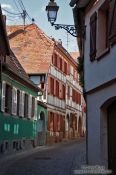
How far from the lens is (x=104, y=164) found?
12203 mm

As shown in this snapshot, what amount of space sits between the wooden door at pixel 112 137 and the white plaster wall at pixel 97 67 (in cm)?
79

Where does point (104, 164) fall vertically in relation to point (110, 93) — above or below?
below

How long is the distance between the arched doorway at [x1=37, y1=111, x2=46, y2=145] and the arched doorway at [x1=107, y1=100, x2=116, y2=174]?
879 inches

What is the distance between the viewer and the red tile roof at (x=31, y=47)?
38781 millimetres

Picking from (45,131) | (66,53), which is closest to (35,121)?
(45,131)

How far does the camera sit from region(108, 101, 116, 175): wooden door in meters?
11.7

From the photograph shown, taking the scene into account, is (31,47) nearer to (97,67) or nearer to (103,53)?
(97,67)

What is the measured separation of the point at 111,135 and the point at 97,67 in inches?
77.3

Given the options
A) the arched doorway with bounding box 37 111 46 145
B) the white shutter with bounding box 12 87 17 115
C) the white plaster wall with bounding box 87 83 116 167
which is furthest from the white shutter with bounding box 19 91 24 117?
the white plaster wall with bounding box 87 83 116 167

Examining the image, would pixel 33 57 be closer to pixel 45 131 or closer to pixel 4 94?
Result: pixel 45 131

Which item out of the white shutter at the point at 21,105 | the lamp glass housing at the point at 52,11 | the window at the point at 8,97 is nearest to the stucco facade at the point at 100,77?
the lamp glass housing at the point at 52,11

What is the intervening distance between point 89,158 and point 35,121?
62.0ft

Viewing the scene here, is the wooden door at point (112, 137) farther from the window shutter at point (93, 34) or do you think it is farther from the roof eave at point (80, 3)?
the roof eave at point (80, 3)

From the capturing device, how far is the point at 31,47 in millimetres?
40844
